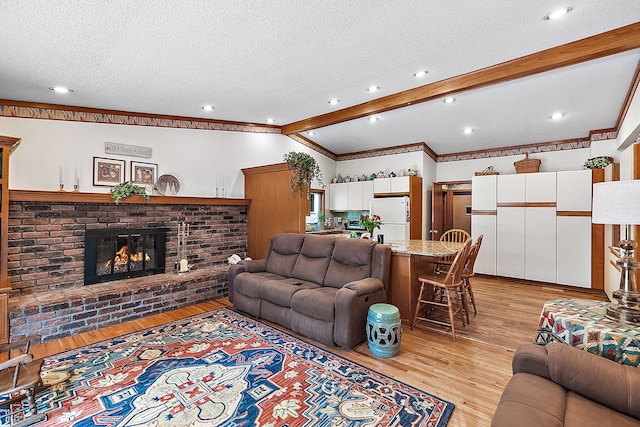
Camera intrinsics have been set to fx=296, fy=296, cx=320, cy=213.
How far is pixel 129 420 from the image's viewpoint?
189 centimetres

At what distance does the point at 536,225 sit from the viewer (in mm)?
5293

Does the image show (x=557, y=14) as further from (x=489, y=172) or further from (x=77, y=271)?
(x=77, y=271)

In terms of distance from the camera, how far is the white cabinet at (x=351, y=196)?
6.76 metres

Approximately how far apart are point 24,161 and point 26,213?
62 centimetres

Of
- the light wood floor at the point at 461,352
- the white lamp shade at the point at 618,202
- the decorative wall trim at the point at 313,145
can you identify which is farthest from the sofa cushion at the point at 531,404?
the decorative wall trim at the point at 313,145

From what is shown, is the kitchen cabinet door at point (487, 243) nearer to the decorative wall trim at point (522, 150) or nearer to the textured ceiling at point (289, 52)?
the decorative wall trim at point (522, 150)

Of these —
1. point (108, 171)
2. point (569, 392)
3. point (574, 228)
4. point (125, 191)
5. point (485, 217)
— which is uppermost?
point (108, 171)

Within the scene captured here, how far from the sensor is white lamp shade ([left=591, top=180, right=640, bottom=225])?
167 centimetres

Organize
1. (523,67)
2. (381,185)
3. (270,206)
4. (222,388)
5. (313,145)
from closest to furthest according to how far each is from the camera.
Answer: (222,388)
(523,67)
(270,206)
(381,185)
(313,145)

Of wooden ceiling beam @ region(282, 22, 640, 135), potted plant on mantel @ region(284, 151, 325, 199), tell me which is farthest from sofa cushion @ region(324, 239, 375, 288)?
wooden ceiling beam @ region(282, 22, 640, 135)

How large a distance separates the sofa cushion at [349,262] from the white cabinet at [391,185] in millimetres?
3026

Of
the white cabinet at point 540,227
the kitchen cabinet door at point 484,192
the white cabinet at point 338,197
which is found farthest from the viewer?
the white cabinet at point 338,197

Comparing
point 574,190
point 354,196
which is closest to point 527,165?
point 574,190

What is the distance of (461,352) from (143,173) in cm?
467
